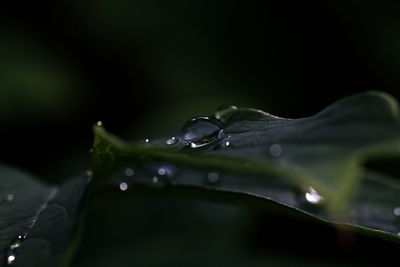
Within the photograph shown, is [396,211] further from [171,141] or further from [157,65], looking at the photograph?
[157,65]

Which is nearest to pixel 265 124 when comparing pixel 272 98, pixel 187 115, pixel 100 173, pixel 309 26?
pixel 100 173

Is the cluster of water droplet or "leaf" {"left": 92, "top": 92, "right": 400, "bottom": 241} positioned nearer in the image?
"leaf" {"left": 92, "top": 92, "right": 400, "bottom": 241}

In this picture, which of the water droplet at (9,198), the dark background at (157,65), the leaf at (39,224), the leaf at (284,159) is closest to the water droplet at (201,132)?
the leaf at (284,159)

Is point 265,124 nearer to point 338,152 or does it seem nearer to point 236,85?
point 338,152

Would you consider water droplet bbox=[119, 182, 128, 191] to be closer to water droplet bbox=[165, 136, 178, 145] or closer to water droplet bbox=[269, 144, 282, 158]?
water droplet bbox=[165, 136, 178, 145]

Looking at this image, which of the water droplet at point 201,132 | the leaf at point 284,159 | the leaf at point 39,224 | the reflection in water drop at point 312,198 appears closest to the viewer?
the leaf at point 284,159

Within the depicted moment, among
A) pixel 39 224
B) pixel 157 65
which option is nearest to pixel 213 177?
pixel 39 224

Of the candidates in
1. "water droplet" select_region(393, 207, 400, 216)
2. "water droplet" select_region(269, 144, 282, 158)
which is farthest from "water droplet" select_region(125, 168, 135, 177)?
"water droplet" select_region(393, 207, 400, 216)

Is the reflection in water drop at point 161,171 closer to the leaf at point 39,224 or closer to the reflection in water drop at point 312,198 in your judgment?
the leaf at point 39,224
